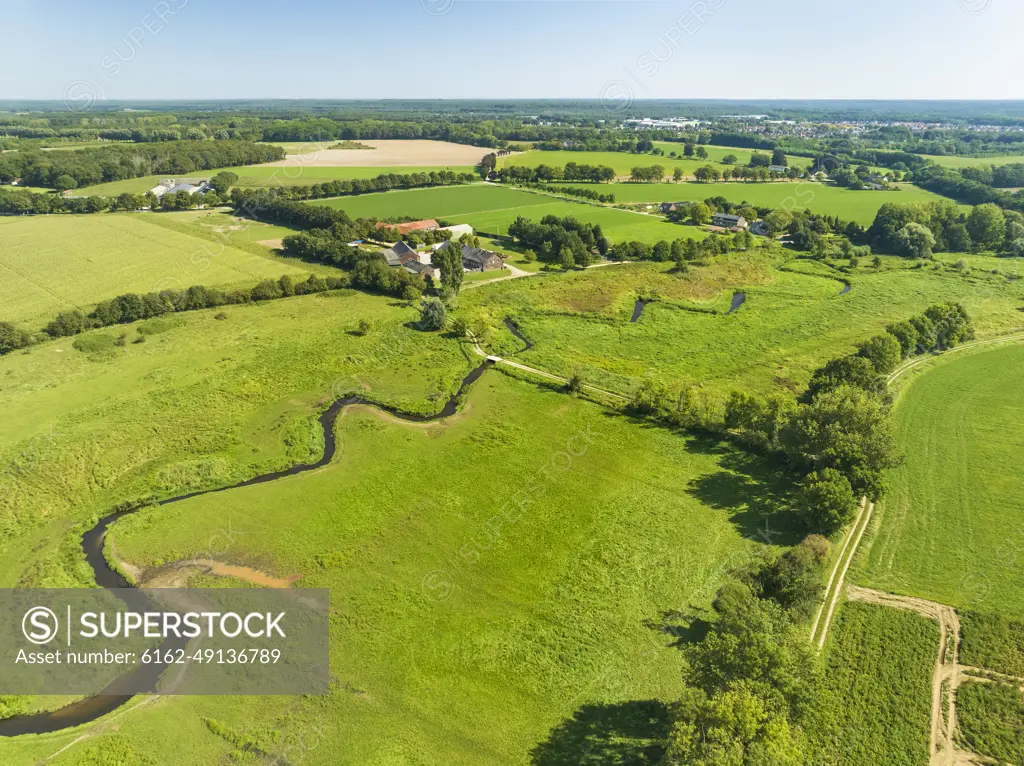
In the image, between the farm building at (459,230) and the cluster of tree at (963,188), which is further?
the cluster of tree at (963,188)

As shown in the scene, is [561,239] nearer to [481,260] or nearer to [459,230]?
[481,260]

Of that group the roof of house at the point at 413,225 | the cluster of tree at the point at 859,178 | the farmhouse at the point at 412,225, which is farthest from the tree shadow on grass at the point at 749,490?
the cluster of tree at the point at 859,178

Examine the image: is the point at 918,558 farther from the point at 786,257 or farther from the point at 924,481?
the point at 786,257

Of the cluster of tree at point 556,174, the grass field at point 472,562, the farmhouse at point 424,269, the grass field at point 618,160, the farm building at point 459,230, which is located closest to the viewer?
the grass field at point 472,562

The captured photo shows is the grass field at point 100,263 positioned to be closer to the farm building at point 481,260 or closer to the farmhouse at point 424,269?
the farmhouse at point 424,269

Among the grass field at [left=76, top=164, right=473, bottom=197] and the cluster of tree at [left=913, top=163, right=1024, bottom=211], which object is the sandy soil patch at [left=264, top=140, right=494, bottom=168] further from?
the cluster of tree at [left=913, top=163, right=1024, bottom=211]

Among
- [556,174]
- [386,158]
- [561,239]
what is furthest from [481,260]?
[386,158]
